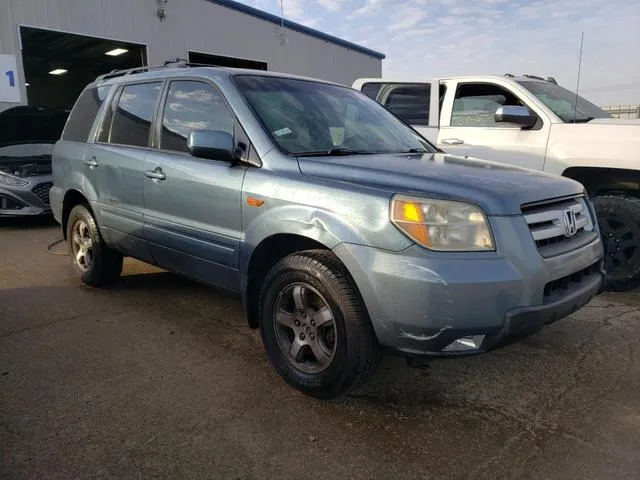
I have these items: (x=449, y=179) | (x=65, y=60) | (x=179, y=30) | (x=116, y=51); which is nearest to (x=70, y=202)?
(x=449, y=179)

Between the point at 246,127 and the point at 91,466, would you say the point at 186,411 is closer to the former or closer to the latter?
the point at 91,466

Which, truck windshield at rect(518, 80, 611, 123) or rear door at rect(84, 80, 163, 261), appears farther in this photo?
truck windshield at rect(518, 80, 611, 123)

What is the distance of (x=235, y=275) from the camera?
325 centimetres

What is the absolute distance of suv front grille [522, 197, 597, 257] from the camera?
102 inches

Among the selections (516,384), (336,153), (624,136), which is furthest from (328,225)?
(624,136)

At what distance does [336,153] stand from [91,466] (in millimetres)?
2067

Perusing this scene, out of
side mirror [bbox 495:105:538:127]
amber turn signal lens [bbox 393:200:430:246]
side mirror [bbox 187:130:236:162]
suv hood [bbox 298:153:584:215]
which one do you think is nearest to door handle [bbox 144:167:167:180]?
side mirror [bbox 187:130:236:162]

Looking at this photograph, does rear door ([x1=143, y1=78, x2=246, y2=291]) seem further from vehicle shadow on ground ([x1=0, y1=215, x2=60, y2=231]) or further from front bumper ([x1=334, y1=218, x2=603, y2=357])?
vehicle shadow on ground ([x1=0, y1=215, x2=60, y2=231])

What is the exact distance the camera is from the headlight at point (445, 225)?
2410 millimetres

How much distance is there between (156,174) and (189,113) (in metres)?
0.49

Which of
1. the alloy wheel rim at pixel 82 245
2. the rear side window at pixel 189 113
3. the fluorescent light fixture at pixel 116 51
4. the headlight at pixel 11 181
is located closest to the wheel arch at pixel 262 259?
the rear side window at pixel 189 113

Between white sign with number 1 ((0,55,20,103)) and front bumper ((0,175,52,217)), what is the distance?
13.1 ft

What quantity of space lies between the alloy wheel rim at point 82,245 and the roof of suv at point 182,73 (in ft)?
4.33

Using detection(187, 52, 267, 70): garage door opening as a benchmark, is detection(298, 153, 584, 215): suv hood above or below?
below
